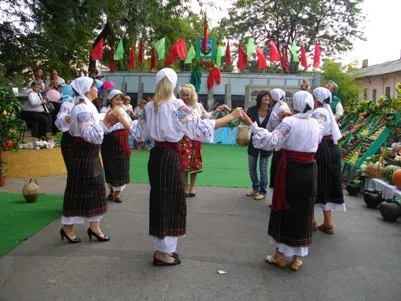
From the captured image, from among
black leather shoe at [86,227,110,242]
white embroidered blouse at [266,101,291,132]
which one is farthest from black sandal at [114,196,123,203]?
white embroidered blouse at [266,101,291,132]

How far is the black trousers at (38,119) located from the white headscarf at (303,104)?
306 inches

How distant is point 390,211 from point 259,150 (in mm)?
2208

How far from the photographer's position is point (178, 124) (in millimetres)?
3908

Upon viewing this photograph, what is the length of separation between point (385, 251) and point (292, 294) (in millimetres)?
1737

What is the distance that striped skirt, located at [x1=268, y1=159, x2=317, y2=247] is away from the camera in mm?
4102

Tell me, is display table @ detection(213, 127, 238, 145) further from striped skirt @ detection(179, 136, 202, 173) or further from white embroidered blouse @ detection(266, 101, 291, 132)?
white embroidered blouse @ detection(266, 101, 291, 132)

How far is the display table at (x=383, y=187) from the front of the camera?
6.67 meters

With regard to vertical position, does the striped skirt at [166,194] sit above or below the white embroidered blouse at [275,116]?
below

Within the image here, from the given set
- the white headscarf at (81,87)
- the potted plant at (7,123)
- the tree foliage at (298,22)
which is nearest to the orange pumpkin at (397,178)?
the white headscarf at (81,87)

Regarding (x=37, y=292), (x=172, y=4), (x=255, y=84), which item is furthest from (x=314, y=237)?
(x=255, y=84)

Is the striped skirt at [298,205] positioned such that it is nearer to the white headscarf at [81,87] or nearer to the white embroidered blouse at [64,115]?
the white headscarf at [81,87]

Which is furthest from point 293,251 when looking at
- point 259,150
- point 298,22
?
point 298,22

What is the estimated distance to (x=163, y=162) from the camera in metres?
4.03

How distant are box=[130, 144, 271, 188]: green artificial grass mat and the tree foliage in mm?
18695
